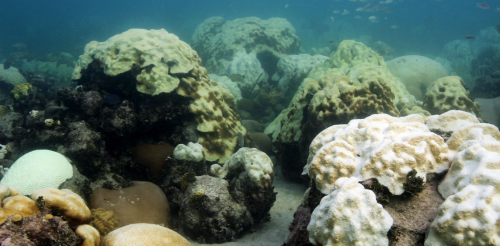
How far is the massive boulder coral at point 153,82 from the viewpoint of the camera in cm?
456

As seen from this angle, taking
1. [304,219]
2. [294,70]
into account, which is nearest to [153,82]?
[304,219]

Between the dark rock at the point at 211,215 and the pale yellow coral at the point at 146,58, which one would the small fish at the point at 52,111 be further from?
the dark rock at the point at 211,215

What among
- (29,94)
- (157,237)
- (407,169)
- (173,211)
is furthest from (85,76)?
(407,169)

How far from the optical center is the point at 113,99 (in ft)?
15.1

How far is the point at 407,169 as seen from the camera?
204cm

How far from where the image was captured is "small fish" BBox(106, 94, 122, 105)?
4.58 meters

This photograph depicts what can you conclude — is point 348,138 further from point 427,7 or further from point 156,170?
point 427,7

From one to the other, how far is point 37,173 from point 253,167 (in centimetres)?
300

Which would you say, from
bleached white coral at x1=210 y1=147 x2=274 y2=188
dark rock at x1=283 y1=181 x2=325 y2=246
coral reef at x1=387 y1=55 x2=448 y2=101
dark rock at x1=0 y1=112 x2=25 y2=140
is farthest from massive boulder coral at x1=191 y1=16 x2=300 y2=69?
dark rock at x1=283 y1=181 x2=325 y2=246

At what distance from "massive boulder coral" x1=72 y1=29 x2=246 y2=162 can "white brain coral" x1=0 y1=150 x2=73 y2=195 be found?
1.12 metres

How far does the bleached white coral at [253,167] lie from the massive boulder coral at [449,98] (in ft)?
16.7

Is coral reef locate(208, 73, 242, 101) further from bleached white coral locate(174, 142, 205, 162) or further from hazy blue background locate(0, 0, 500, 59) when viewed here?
hazy blue background locate(0, 0, 500, 59)

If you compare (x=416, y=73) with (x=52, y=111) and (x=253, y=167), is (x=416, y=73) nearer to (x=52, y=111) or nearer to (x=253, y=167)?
(x=253, y=167)

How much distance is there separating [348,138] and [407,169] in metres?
0.67
